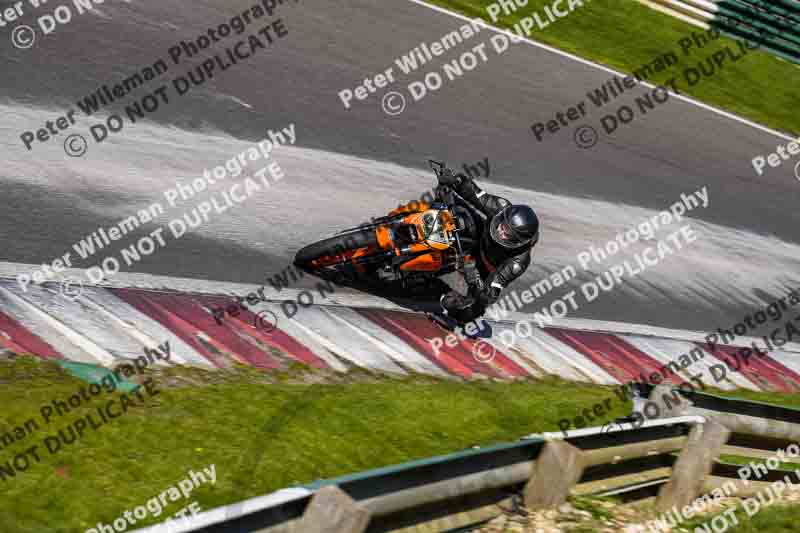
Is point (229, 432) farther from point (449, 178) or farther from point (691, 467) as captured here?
point (449, 178)

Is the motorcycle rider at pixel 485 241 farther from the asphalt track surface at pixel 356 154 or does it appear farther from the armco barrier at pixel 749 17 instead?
the armco barrier at pixel 749 17

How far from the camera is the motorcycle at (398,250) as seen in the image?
366 inches

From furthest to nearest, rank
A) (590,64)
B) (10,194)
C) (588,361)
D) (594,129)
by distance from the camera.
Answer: (590,64) < (594,129) < (588,361) < (10,194)

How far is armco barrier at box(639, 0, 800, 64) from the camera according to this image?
18641 millimetres

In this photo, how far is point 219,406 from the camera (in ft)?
23.7

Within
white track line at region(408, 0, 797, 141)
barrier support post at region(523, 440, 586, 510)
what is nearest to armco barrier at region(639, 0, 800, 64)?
white track line at region(408, 0, 797, 141)

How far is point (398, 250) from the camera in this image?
9.31 metres

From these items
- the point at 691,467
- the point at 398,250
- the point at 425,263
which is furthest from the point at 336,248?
the point at 691,467

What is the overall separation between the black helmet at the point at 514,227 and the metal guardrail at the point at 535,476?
2.19m

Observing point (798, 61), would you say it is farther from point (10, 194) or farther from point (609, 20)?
point (10, 194)

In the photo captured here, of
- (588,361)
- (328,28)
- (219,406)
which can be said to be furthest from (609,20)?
(219,406)

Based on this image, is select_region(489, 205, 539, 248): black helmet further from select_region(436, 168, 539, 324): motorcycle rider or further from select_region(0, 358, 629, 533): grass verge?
select_region(0, 358, 629, 533): grass verge

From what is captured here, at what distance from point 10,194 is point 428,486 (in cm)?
572

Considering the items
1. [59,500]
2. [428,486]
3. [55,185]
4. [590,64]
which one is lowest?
[59,500]
